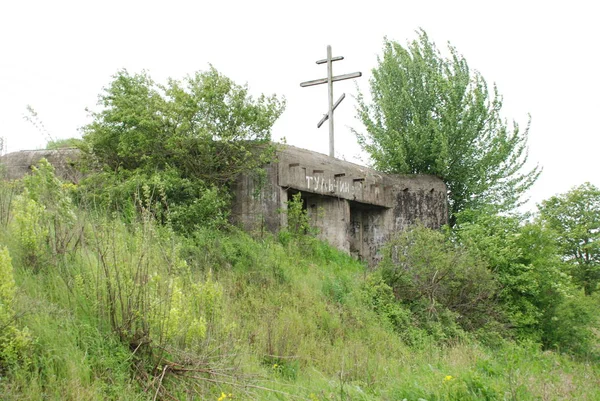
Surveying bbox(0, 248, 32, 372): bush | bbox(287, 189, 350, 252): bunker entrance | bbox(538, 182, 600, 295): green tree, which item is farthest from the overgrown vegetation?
bbox(538, 182, 600, 295): green tree

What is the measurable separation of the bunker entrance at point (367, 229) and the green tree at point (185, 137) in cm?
436

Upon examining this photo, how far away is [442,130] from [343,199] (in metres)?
→ 6.00

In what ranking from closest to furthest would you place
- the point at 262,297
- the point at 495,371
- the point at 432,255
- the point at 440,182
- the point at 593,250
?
the point at 495,371 < the point at 262,297 < the point at 432,255 < the point at 440,182 < the point at 593,250

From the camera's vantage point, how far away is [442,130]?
63.9 feet

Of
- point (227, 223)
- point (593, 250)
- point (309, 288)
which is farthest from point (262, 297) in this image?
point (593, 250)

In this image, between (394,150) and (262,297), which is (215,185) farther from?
(394,150)

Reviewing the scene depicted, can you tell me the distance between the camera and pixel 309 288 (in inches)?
412

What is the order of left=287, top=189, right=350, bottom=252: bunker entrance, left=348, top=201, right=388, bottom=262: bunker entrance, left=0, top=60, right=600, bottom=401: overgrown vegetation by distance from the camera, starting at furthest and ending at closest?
left=348, top=201, right=388, bottom=262: bunker entrance, left=287, top=189, right=350, bottom=252: bunker entrance, left=0, top=60, right=600, bottom=401: overgrown vegetation

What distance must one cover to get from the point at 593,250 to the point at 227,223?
60.8 ft

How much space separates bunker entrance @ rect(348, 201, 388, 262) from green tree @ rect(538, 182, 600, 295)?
1092 cm

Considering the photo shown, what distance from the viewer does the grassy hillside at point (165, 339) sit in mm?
5355

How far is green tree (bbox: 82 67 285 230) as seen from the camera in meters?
11.6

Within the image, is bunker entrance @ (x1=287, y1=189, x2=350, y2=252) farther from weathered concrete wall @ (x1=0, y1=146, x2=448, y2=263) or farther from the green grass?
the green grass

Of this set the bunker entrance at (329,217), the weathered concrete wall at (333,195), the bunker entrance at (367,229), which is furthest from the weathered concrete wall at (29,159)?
the bunker entrance at (367,229)
